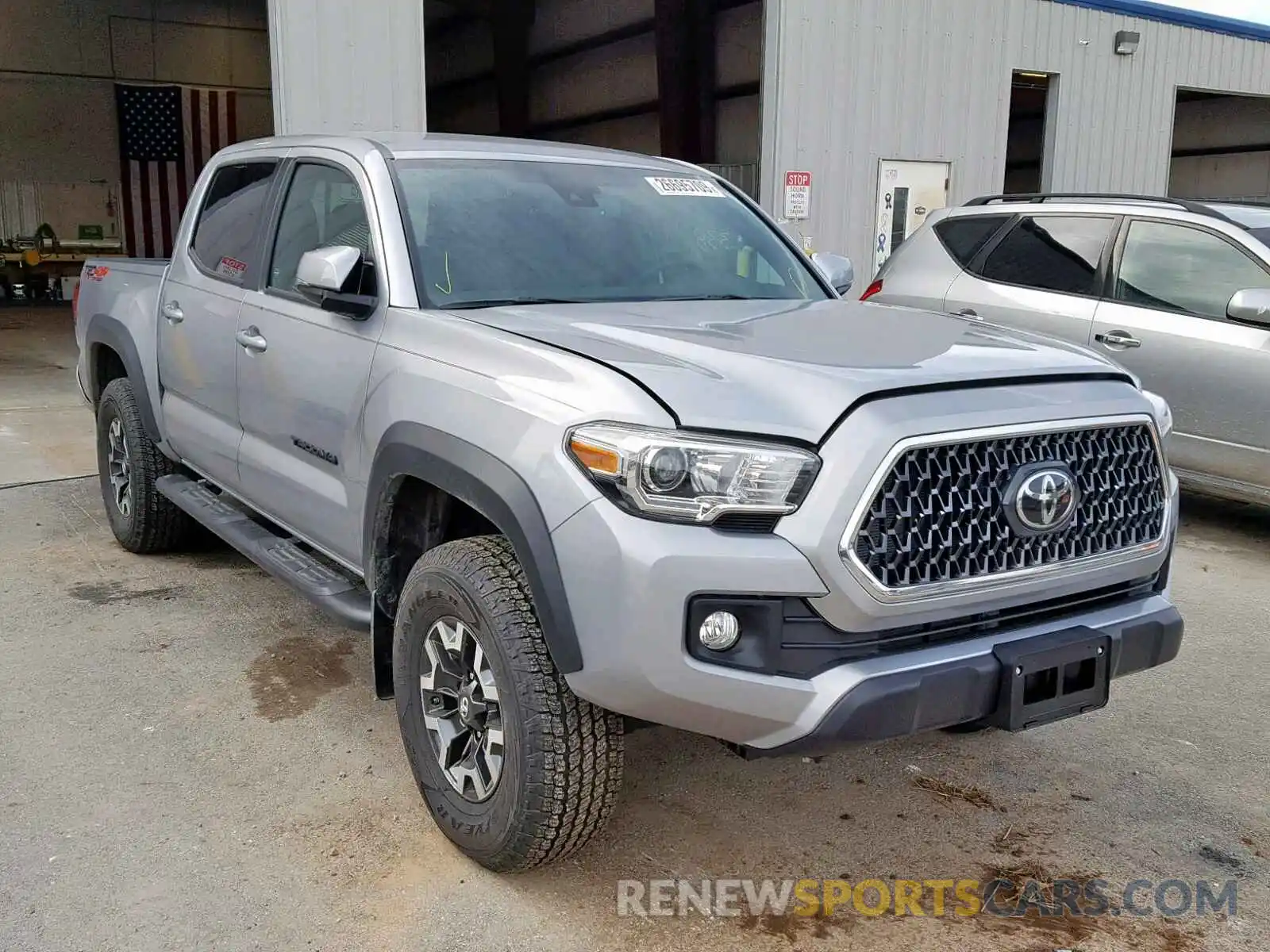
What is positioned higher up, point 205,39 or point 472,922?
point 205,39

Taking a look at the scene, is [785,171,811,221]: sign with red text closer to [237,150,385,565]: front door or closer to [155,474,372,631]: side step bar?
[155,474,372,631]: side step bar

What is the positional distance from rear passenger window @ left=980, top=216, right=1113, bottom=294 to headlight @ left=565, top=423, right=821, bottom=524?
4820 millimetres

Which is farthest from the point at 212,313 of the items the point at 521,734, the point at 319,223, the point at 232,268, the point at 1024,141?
the point at 1024,141

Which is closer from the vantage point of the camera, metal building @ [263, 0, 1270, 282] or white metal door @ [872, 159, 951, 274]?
metal building @ [263, 0, 1270, 282]

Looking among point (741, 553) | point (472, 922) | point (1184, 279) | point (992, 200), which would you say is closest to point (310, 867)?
point (472, 922)

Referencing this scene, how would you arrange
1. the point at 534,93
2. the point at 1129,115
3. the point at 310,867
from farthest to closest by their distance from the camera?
the point at 534,93 → the point at 1129,115 → the point at 310,867

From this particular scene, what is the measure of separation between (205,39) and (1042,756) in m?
25.9

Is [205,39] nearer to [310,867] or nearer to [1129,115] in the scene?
[1129,115]

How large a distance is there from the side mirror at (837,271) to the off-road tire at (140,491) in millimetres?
2942

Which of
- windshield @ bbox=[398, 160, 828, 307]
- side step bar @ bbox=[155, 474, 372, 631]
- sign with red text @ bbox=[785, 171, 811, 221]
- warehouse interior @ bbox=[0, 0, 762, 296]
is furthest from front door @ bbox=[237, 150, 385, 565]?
warehouse interior @ bbox=[0, 0, 762, 296]

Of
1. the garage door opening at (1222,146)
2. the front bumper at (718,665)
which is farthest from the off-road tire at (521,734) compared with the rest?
the garage door opening at (1222,146)

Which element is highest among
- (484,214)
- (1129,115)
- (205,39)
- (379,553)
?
(205,39)

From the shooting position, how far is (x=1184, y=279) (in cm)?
623

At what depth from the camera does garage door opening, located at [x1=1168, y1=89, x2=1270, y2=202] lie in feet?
71.4
